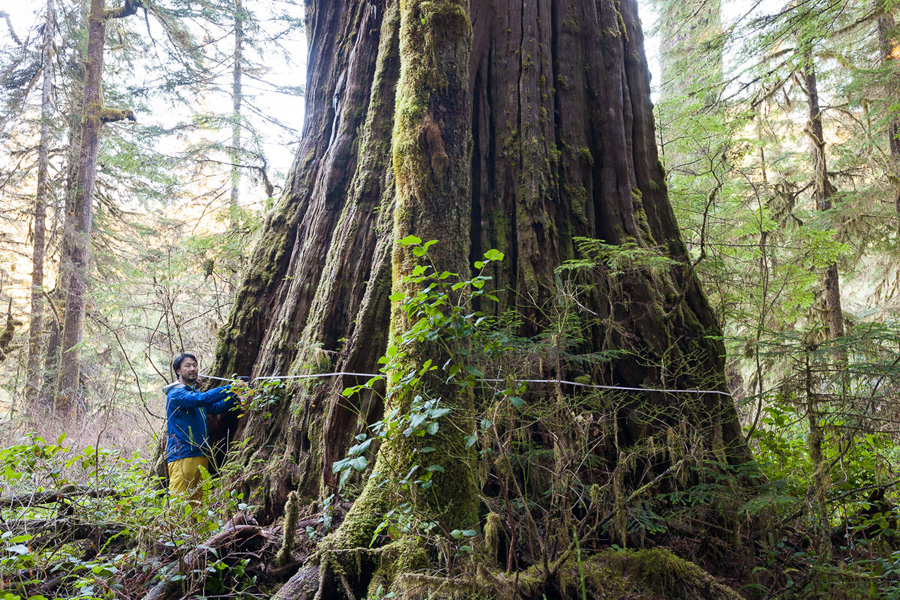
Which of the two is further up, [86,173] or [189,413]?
[86,173]

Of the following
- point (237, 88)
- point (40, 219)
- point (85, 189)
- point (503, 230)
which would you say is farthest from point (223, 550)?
point (237, 88)

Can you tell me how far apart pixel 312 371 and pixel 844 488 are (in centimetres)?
377

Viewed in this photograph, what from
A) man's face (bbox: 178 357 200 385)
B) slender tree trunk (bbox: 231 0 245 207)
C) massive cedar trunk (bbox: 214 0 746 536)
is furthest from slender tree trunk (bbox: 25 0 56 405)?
massive cedar trunk (bbox: 214 0 746 536)

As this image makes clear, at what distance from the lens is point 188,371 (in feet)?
16.1

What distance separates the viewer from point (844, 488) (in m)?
3.41

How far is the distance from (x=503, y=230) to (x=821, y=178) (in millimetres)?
7968

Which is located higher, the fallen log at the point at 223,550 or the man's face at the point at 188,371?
the man's face at the point at 188,371

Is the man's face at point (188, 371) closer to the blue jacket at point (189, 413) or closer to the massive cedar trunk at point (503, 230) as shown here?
the blue jacket at point (189, 413)

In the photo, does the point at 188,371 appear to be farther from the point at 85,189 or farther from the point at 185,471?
the point at 85,189

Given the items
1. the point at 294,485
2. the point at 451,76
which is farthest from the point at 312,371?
the point at 451,76

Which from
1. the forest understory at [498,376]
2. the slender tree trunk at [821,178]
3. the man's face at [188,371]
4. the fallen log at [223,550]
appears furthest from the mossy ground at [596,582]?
the slender tree trunk at [821,178]

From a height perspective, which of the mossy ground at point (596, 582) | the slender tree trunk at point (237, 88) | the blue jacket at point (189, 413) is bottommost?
the mossy ground at point (596, 582)

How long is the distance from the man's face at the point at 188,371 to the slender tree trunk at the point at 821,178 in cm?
920

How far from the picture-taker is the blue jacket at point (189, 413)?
455 cm
